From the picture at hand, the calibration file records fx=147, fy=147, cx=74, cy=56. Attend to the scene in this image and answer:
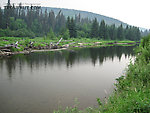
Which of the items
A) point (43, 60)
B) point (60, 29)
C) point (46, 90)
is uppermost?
point (60, 29)

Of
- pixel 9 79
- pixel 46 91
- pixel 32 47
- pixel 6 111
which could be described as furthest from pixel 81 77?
pixel 32 47

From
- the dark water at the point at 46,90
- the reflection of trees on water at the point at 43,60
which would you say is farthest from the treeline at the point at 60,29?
the dark water at the point at 46,90

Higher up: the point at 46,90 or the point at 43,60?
the point at 43,60

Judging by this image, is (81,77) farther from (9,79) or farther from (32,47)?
(32,47)

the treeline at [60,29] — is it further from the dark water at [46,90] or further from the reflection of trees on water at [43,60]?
the dark water at [46,90]

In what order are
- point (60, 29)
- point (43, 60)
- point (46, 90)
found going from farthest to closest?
point (60, 29)
point (43, 60)
point (46, 90)

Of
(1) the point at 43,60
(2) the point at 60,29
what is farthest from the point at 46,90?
(2) the point at 60,29

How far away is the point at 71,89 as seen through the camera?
12305 millimetres

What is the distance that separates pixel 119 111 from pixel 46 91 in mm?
7602

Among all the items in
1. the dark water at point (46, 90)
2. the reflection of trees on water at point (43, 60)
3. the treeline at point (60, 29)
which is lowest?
the dark water at point (46, 90)

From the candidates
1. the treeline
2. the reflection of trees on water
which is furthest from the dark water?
the treeline

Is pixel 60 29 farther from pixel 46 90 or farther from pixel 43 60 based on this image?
pixel 46 90

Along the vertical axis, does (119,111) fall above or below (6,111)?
above

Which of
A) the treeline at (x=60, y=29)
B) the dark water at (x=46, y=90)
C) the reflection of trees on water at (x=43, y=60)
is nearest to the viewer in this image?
the dark water at (x=46, y=90)
